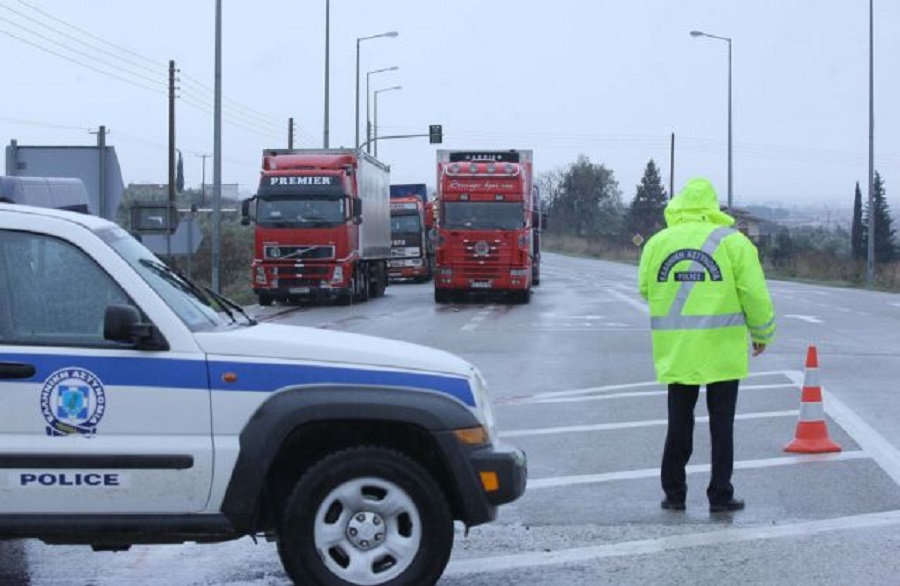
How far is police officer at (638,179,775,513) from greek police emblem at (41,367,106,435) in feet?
12.4

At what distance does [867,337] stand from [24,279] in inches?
785

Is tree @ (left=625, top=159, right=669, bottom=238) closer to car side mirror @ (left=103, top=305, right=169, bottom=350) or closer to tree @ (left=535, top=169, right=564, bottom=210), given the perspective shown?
tree @ (left=535, top=169, right=564, bottom=210)

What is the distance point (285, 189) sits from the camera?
108 ft

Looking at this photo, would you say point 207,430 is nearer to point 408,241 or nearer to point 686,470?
point 686,470

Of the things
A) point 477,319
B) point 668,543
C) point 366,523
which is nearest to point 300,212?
point 477,319

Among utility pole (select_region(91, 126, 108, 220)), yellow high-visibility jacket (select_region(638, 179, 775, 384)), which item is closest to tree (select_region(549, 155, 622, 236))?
utility pole (select_region(91, 126, 108, 220))

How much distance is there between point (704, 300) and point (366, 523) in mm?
3039

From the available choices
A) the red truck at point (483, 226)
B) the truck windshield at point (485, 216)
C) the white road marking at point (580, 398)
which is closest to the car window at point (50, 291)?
the white road marking at point (580, 398)

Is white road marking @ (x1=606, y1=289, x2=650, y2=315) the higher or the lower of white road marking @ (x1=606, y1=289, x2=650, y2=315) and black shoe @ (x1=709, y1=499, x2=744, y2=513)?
the lower

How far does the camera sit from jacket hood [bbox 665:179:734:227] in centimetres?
864

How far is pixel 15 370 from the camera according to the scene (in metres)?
6.04

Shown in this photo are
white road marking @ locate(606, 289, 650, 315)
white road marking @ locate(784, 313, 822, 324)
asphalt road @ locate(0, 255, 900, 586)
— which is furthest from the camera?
white road marking @ locate(606, 289, 650, 315)

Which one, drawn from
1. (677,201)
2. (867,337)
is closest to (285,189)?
(867,337)

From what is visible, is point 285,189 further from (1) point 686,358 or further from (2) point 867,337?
(1) point 686,358
